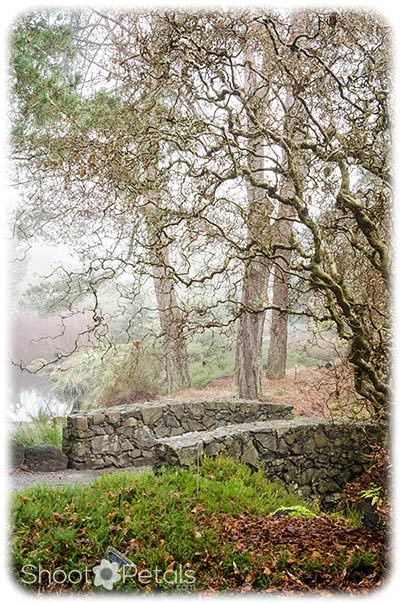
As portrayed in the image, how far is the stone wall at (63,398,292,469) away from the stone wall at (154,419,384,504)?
1.82 metres

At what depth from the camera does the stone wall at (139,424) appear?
30.4ft

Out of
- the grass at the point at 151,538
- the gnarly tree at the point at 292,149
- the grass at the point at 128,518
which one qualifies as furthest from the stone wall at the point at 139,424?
the grass at the point at 151,538

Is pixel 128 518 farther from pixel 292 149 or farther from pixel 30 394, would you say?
pixel 30 394

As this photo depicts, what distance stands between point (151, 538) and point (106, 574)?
521 millimetres

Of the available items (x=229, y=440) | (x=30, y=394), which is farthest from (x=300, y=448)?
(x=30, y=394)

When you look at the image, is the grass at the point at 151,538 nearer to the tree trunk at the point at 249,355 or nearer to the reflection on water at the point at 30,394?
the tree trunk at the point at 249,355

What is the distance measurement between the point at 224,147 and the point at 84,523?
4.25 m

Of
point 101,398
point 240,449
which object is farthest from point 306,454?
point 101,398

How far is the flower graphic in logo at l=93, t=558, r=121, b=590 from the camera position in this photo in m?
4.47

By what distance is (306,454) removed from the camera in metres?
8.19

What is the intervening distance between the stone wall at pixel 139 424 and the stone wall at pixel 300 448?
1818 mm

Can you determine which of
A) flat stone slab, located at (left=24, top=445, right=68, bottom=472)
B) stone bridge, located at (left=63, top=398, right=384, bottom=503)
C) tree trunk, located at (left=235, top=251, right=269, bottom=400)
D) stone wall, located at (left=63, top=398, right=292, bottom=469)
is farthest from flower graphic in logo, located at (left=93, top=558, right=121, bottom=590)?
tree trunk, located at (left=235, top=251, right=269, bottom=400)

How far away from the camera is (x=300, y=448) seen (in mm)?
8133

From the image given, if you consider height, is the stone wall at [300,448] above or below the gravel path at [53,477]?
above
